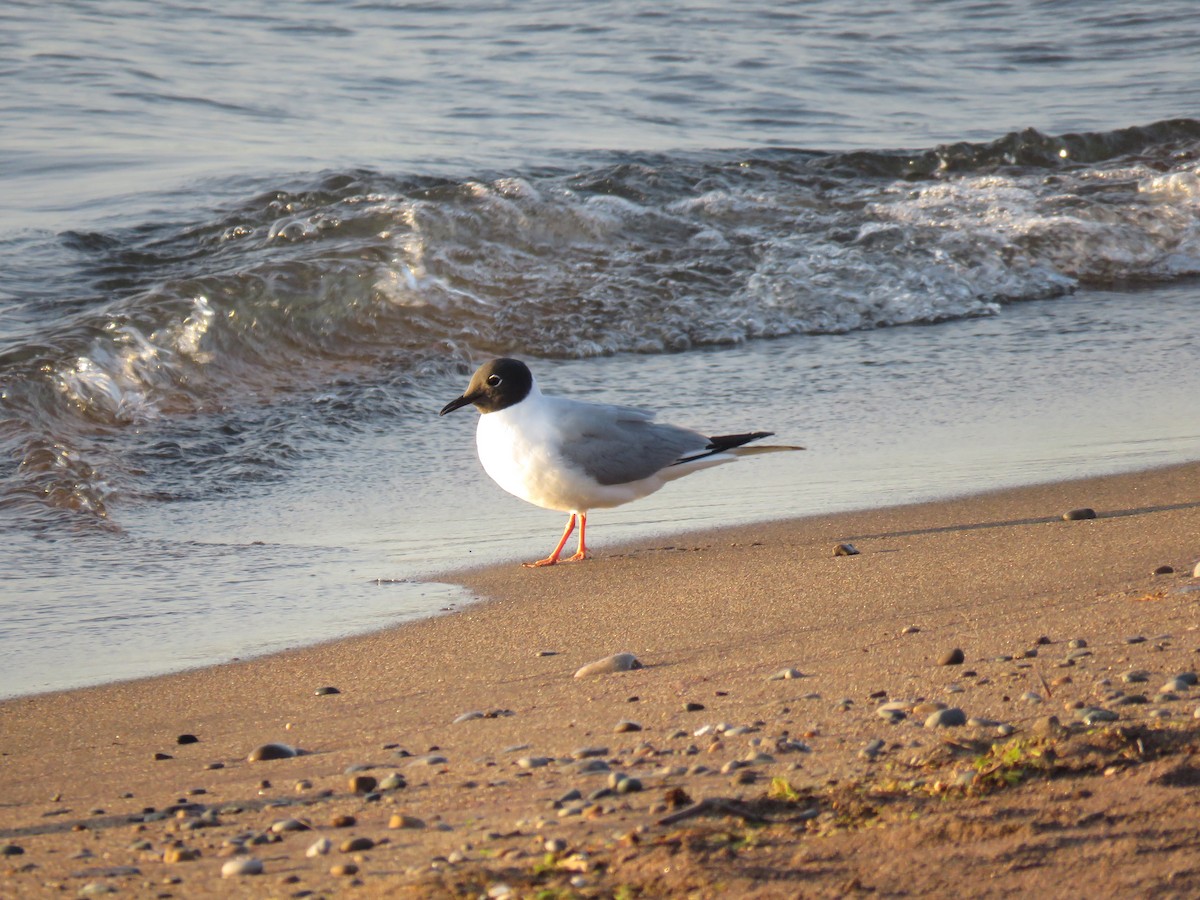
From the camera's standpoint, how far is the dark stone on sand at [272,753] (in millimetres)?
2920

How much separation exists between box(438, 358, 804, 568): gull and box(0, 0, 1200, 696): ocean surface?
23 cm

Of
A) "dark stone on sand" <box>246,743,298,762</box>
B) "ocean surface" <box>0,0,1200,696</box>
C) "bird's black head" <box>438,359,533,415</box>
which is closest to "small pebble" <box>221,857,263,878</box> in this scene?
"dark stone on sand" <box>246,743,298,762</box>

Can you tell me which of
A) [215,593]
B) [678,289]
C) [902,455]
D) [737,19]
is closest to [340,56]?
[737,19]

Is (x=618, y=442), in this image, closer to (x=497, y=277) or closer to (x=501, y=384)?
(x=501, y=384)

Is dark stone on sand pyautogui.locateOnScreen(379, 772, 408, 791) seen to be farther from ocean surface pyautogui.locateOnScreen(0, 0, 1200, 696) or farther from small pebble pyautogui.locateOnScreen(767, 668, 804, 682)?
ocean surface pyautogui.locateOnScreen(0, 0, 1200, 696)

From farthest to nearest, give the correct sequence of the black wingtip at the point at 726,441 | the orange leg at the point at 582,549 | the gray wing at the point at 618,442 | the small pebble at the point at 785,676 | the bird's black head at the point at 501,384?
the black wingtip at the point at 726,441 < the bird's black head at the point at 501,384 < the gray wing at the point at 618,442 < the orange leg at the point at 582,549 < the small pebble at the point at 785,676

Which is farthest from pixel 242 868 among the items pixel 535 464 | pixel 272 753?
pixel 535 464

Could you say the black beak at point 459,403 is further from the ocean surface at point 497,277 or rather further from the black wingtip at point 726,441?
the black wingtip at point 726,441

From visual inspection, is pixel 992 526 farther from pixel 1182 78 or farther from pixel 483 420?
pixel 1182 78

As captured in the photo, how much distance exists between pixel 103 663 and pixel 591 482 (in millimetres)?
1773

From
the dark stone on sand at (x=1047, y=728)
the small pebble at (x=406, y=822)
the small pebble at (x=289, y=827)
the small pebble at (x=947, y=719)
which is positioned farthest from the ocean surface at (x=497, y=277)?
the dark stone on sand at (x=1047, y=728)

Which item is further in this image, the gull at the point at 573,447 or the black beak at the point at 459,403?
the black beak at the point at 459,403

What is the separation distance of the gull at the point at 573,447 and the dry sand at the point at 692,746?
1.71 ft

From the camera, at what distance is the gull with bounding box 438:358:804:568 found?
497 cm
